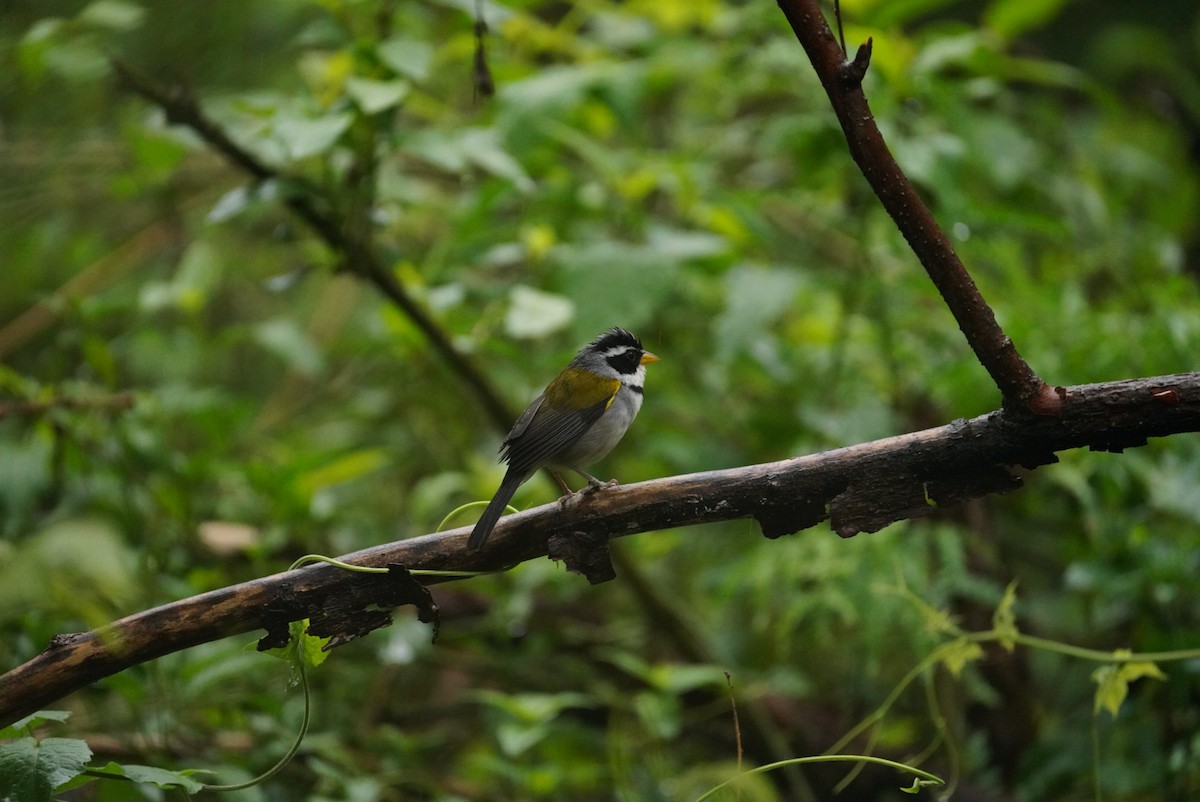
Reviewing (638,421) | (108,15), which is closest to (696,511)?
(108,15)

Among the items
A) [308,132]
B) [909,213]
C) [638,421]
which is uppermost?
[909,213]

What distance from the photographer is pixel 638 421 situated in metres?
4.28

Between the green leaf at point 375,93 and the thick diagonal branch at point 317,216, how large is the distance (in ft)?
1.14

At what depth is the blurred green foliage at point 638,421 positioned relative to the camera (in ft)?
9.57

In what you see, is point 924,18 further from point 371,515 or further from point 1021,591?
point 371,515

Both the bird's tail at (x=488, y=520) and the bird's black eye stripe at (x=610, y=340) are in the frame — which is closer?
the bird's tail at (x=488, y=520)

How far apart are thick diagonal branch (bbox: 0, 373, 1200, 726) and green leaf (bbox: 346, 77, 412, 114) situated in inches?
48.1

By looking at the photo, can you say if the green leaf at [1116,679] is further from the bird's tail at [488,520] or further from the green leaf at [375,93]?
the green leaf at [375,93]

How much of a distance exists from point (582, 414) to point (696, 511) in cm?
83

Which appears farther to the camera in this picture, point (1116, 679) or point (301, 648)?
point (1116, 679)

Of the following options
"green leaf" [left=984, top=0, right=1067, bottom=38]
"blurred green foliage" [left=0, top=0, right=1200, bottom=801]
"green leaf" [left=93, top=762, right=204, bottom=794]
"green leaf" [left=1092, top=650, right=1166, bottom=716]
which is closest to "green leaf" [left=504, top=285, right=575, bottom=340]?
"blurred green foliage" [left=0, top=0, right=1200, bottom=801]

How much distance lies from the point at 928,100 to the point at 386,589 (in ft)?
9.07

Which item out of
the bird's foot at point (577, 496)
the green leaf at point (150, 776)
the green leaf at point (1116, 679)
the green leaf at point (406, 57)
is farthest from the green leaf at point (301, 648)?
the green leaf at point (1116, 679)

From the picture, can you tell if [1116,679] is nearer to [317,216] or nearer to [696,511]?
[696,511]
